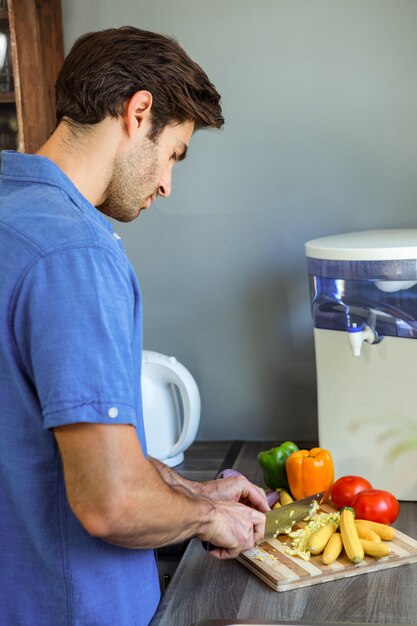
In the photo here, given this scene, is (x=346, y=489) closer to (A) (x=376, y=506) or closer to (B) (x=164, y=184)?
(A) (x=376, y=506)

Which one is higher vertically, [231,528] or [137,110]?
[137,110]

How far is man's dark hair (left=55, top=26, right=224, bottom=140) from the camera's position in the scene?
3.27 ft

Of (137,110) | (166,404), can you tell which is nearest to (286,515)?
(166,404)

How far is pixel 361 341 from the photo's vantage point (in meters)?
1.42

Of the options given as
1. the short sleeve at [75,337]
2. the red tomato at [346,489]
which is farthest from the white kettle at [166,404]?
the short sleeve at [75,337]

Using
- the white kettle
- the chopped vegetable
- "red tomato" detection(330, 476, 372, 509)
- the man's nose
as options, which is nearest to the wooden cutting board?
the chopped vegetable

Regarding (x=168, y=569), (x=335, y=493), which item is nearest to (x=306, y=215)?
(x=335, y=493)

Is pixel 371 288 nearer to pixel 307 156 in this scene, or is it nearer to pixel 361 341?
pixel 361 341

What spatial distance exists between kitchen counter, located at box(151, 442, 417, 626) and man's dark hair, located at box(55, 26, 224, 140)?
0.63 metres

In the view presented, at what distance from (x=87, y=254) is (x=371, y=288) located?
69 cm

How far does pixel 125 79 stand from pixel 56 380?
1.34 feet

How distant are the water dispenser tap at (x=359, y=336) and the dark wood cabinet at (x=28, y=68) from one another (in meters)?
0.83

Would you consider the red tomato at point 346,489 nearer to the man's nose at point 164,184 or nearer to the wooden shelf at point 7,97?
the man's nose at point 164,184

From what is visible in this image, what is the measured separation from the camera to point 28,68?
177cm
